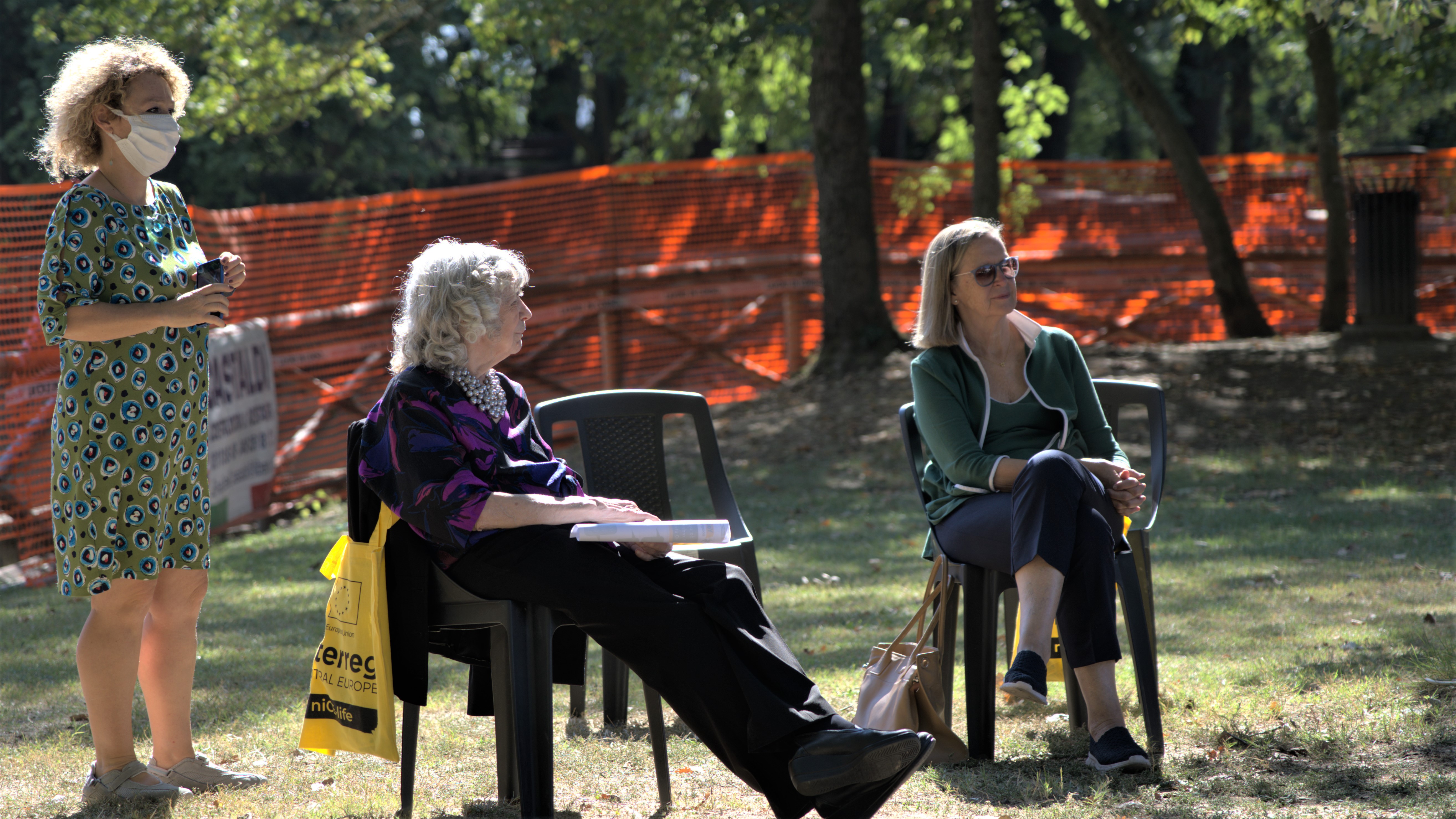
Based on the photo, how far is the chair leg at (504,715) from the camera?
129 inches

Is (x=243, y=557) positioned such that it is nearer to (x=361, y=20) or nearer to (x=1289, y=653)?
(x=1289, y=653)

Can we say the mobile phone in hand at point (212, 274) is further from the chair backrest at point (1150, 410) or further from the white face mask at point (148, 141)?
the chair backrest at point (1150, 410)

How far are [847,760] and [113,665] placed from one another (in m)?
1.99

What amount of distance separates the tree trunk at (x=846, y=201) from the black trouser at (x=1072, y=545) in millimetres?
8461

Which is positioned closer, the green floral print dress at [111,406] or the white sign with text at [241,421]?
the green floral print dress at [111,406]

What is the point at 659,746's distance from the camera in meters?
3.55

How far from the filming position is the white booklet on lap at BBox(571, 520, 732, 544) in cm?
293

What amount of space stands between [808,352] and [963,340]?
9844 mm

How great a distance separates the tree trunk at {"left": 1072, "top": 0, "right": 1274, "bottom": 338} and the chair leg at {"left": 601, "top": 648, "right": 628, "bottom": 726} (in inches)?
391

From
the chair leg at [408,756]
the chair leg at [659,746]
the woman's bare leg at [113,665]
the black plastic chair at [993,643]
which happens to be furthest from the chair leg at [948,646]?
the woman's bare leg at [113,665]

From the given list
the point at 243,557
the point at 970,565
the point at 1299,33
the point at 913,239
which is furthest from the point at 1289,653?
the point at 1299,33

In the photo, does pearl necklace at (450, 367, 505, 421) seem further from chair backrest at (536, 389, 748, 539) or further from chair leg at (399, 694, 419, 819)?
chair leg at (399, 694, 419, 819)

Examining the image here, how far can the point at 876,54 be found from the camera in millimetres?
22531

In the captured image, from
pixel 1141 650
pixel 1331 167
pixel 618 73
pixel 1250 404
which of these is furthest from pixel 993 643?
pixel 618 73
